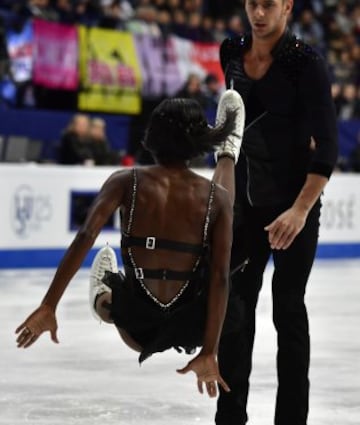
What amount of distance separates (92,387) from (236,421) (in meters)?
1.34

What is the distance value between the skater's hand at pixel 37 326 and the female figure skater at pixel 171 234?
0.34 metres

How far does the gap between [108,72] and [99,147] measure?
76.2 inches

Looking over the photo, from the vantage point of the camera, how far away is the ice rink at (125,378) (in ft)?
15.4

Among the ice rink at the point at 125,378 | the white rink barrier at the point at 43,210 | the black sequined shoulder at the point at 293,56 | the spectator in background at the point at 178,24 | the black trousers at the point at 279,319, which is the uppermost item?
the black sequined shoulder at the point at 293,56

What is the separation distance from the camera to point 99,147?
12758 millimetres

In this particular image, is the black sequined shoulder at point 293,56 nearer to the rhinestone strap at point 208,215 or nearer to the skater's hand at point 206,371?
the rhinestone strap at point 208,215

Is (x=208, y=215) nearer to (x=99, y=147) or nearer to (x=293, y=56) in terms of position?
(x=293, y=56)

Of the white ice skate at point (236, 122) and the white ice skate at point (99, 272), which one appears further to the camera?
the white ice skate at point (236, 122)

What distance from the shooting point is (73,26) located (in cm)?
1401

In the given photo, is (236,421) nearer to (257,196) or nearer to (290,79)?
(257,196)

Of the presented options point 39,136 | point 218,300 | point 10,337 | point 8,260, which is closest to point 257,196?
point 218,300

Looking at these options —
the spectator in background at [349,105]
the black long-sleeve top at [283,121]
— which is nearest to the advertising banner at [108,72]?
the spectator in background at [349,105]

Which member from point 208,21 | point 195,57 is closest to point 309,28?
point 208,21

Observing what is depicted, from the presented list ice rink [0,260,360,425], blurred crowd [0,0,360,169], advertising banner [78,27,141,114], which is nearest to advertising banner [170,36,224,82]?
blurred crowd [0,0,360,169]
